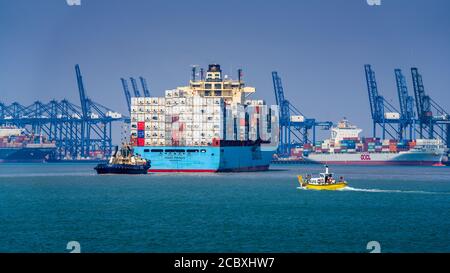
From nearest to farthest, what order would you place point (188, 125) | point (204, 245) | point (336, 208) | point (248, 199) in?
point (204, 245)
point (336, 208)
point (248, 199)
point (188, 125)

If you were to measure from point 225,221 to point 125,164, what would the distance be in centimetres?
6345

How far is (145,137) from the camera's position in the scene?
10725 centimetres

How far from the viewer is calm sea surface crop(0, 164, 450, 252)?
2892cm

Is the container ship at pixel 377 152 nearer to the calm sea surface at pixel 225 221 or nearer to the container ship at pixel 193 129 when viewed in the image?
the container ship at pixel 193 129

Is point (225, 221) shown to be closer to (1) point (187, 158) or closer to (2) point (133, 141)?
(1) point (187, 158)

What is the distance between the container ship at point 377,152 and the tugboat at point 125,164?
277ft

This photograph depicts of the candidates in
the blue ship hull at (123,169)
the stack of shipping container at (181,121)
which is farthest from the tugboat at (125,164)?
the stack of shipping container at (181,121)

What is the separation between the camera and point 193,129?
106 meters

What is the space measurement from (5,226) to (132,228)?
6271 mm

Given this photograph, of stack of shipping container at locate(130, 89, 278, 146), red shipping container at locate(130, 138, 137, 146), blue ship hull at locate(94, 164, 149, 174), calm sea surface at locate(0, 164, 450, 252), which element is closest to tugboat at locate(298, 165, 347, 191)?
calm sea surface at locate(0, 164, 450, 252)

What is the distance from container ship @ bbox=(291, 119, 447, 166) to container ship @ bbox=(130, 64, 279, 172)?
→ 6505cm
